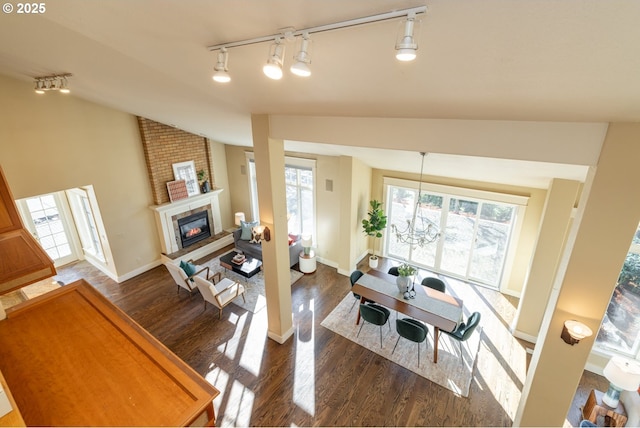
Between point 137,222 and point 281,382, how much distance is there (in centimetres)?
493

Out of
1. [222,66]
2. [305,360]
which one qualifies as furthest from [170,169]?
[222,66]

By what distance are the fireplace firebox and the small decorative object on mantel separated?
1.91 ft

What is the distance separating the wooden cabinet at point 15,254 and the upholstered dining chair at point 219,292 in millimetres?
3510

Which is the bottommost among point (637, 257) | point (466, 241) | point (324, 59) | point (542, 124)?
point (466, 241)

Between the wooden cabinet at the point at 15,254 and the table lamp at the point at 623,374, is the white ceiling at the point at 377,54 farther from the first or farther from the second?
the table lamp at the point at 623,374

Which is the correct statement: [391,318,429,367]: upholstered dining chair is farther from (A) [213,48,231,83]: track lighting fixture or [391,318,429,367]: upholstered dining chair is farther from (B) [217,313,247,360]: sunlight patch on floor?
(A) [213,48,231,83]: track lighting fixture

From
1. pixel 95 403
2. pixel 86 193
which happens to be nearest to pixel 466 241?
pixel 95 403

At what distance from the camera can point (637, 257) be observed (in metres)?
4.04

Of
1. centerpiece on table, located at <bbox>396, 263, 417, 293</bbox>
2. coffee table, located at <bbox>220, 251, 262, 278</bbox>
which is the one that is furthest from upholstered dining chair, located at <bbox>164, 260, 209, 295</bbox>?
centerpiece on table, located at <bbox>396, 263, 417, 293</bbox>

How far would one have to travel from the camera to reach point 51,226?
22.9 ft

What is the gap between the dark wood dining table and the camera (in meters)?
4.39

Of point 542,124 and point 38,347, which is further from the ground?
point 542,124

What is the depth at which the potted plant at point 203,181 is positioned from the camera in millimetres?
7712

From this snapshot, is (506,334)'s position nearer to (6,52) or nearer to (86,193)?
(6,52)
